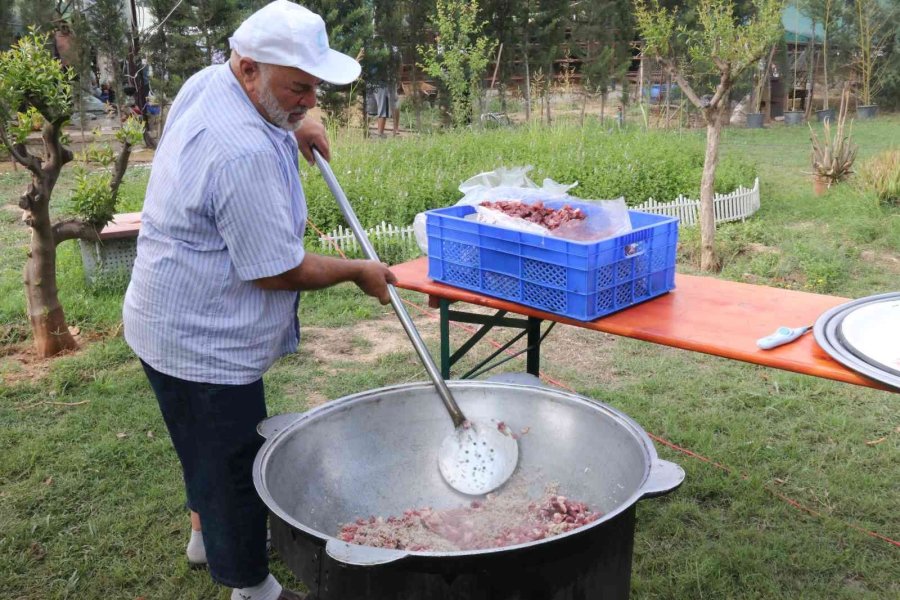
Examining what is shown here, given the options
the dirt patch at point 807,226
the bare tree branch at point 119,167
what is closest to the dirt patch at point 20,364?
the bare tree branch at point 119,167

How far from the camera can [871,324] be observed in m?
2.37

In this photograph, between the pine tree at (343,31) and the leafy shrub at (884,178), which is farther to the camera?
the pine tree at (343,31)

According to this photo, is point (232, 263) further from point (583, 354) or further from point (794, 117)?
point (794, 117)

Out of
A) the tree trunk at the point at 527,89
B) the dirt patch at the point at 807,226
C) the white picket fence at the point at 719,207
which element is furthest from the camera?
the tree trunk at the point at 527,89

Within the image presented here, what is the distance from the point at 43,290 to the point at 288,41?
359cm

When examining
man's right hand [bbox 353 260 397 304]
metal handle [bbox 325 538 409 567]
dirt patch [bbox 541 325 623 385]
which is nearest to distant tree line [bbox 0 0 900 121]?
dirt patch [bbox 541 325 623 385]

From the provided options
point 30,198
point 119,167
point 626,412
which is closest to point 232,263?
point 626,412

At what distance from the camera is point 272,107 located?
6.82 ft

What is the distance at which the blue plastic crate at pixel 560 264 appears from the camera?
2.65 meters

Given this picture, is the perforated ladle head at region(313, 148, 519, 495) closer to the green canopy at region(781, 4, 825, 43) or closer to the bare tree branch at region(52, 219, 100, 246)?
the bare tree branch at region(52, 219, 100, 246)

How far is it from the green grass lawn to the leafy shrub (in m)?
2.36

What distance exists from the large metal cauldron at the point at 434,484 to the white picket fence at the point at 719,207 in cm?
590

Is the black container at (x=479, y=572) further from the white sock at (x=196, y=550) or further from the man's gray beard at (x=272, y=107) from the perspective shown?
the white sock at (x=196, y=550)

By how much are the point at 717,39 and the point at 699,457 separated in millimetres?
4054
